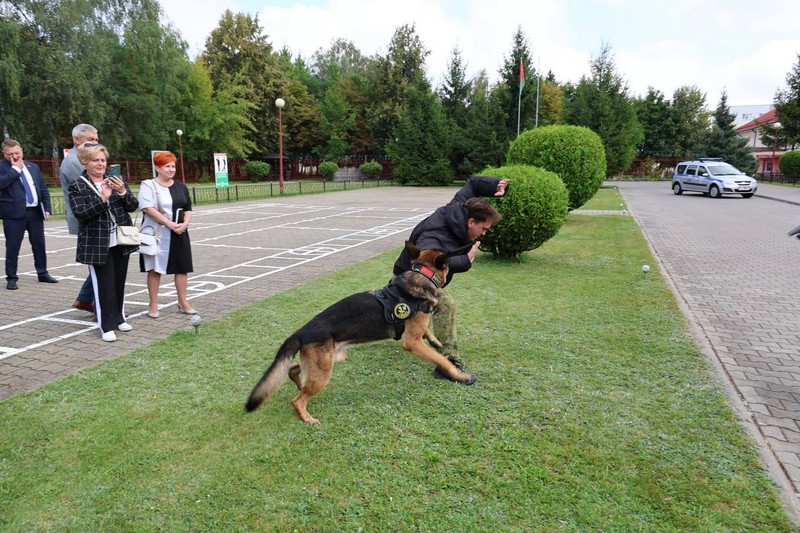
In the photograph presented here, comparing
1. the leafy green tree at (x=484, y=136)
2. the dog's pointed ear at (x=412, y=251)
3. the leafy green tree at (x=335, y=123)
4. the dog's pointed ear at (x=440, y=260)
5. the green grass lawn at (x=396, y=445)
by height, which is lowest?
the green grass lawn at (x=396, y=445)

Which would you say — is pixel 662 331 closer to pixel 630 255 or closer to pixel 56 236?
pixel 630 255

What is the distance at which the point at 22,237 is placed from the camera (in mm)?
7766

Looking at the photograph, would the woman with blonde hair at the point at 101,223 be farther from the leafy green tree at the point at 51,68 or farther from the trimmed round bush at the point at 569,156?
the leafy green tree at the point at 51,68

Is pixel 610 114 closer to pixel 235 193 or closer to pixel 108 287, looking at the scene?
pixel 235 193

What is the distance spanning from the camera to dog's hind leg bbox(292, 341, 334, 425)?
3.47 metres

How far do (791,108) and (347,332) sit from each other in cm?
4463

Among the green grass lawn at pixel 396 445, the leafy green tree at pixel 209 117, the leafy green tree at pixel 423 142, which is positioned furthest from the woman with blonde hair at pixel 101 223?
the leafy green tree at pixel 209 117

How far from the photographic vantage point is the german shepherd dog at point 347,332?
347 centimetres

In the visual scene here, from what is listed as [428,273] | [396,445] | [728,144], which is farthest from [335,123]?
[396,445]

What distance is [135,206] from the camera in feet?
17.7

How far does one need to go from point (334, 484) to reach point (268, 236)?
11191 mm

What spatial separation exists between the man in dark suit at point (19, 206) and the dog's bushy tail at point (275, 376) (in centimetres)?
641

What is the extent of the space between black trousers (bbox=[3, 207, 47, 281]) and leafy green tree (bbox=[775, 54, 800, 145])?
44.7 meters

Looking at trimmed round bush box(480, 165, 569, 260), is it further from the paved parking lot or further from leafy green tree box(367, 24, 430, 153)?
leafy green tree box(367, 24, 430, 153)
